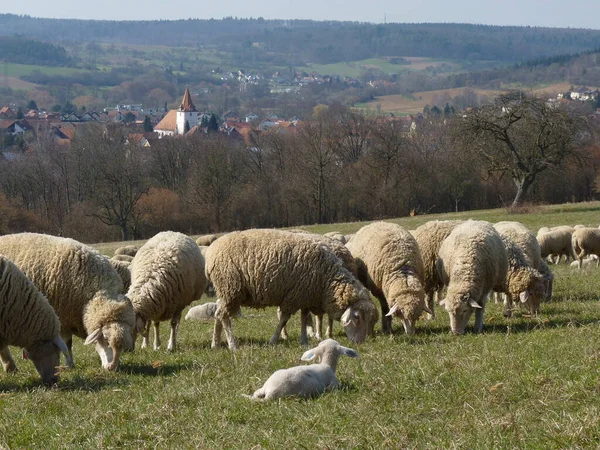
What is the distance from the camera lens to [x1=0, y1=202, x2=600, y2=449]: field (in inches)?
261

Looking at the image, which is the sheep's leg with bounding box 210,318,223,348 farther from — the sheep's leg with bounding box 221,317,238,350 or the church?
the church

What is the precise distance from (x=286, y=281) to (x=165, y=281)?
1.95 m

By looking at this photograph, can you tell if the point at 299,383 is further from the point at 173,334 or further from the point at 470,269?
the point at 470,269

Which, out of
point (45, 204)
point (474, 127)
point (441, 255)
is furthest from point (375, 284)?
point (45, 204)

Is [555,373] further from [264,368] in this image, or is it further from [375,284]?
[375,284]

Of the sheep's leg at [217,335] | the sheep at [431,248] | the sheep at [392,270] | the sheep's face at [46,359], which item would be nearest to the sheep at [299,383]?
the sheep's face at [46,359]

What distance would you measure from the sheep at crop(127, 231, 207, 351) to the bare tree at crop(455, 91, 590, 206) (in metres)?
35.5

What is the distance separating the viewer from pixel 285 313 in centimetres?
1220

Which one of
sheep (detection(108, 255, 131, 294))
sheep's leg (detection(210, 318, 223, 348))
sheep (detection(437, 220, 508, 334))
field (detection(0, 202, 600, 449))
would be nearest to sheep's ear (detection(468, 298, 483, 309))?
sheep (detection(437, 220, 508, 334))

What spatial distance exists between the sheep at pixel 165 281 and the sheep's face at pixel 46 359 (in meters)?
2.45

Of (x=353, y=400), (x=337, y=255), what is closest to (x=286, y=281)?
(x=337, y=255)

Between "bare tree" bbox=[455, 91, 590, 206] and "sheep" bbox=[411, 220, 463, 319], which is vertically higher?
"sheep" bbox=[411, 220, 463, 319]

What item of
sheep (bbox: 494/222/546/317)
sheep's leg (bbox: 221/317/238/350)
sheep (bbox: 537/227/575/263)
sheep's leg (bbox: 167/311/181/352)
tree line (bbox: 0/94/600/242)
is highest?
sheep (bbox: 494/222/546/317)

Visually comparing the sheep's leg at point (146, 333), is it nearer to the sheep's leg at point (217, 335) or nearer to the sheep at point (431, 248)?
the sheep's leg at point (217, 335)
